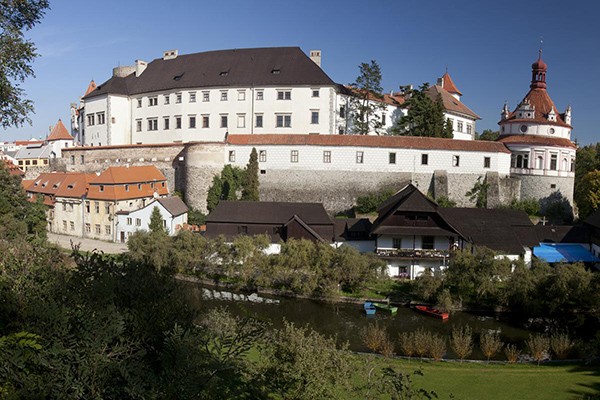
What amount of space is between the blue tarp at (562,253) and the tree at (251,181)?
739 inches

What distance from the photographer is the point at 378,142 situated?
34.4 m

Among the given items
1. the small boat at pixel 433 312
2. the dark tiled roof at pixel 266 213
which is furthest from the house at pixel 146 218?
the small boat at pixel 433 312

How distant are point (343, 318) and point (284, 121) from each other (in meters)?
22.8

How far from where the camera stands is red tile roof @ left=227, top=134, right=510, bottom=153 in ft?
113

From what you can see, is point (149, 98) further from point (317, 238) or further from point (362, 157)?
point (317, 238)

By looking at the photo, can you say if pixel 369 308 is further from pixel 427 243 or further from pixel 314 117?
pixel 314 117

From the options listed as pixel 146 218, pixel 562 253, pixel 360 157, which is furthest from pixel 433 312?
pixel 146 218

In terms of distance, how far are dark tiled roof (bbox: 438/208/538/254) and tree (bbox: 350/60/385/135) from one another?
13.9 m

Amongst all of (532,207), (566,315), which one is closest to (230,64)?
(532,207)

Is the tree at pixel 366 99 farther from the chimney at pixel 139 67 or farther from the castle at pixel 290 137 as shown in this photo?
the chimney at pixel 139 67

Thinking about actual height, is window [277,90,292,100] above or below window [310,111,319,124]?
above

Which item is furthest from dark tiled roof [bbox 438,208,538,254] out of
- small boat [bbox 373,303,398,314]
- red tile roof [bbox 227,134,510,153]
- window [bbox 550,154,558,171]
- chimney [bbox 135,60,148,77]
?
chimney [bbox 135,60,148,77]

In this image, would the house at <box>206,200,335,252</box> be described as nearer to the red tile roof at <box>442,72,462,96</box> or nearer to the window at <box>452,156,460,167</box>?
the window at <box>452,156,460,167</box>

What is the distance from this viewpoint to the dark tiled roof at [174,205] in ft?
107
